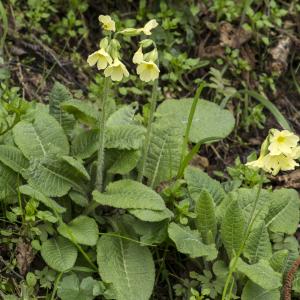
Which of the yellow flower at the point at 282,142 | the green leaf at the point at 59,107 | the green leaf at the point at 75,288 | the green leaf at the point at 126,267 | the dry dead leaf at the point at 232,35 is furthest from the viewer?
the dry dead leaf at the point at 232,35

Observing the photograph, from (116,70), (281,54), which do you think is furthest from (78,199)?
(281,54)

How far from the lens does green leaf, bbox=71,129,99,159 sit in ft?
11.8

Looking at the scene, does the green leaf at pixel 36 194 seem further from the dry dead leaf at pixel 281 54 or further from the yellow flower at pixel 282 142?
the dry dead leaf at pixel 281 54

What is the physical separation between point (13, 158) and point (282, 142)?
1425 mm

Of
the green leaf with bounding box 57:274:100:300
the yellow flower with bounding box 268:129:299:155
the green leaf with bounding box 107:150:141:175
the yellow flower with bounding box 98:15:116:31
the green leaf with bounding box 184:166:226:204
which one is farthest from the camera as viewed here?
the green leaf with bounding box 184:166:226:204

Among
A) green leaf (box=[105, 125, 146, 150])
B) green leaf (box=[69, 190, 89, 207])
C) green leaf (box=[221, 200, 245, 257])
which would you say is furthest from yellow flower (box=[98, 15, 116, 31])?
green leaf (box=[221, 200, 245, 257])

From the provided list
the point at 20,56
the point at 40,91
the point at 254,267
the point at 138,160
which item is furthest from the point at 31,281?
the point at 20,56

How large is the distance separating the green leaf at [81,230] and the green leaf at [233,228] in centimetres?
66

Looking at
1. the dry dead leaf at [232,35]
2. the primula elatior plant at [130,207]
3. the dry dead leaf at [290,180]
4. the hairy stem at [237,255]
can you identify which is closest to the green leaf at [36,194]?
the primula elatior plant at [130,207]

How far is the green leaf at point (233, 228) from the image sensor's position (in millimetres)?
3322

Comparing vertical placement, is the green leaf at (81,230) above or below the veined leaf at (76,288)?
above

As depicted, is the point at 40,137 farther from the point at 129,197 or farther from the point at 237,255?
the point at 237,255

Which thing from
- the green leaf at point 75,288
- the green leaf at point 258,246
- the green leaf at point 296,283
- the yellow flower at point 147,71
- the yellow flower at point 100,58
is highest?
the yellow flower at point 100,58

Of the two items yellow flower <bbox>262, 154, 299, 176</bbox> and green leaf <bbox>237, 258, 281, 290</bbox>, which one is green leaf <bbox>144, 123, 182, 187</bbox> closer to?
green leaf <bbox>237, 258, 281, 290</bbox>
